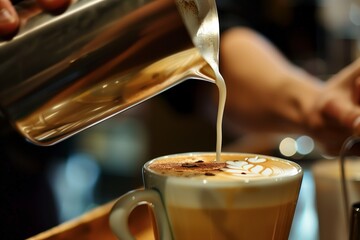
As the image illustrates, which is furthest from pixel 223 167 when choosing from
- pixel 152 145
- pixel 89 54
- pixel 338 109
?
pixel 152 145

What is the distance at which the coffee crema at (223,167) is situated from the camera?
64 cm

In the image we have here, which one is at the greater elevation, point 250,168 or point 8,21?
point 8,21

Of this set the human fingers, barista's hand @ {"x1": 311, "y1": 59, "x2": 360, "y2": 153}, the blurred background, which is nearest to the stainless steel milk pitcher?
the human fingers

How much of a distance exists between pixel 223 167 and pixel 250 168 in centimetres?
3

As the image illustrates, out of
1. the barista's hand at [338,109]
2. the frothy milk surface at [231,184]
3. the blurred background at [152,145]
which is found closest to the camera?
the frothy milk surface at [231,184]

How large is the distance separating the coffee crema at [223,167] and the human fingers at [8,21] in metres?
0.22

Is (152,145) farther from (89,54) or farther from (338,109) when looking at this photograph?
(89,54)

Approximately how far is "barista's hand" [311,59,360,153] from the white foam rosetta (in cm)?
48

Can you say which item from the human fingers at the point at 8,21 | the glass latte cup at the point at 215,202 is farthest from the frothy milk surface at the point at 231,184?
the human fingers at the point at 8,21

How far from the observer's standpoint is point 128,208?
621 millimetres

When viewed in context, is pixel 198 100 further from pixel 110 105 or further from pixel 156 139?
pixel 110 105

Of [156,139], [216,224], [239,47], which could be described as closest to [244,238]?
[216,224]

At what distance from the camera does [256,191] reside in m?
0.61

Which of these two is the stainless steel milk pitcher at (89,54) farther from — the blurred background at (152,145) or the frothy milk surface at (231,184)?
the blurred background at (152,145)
